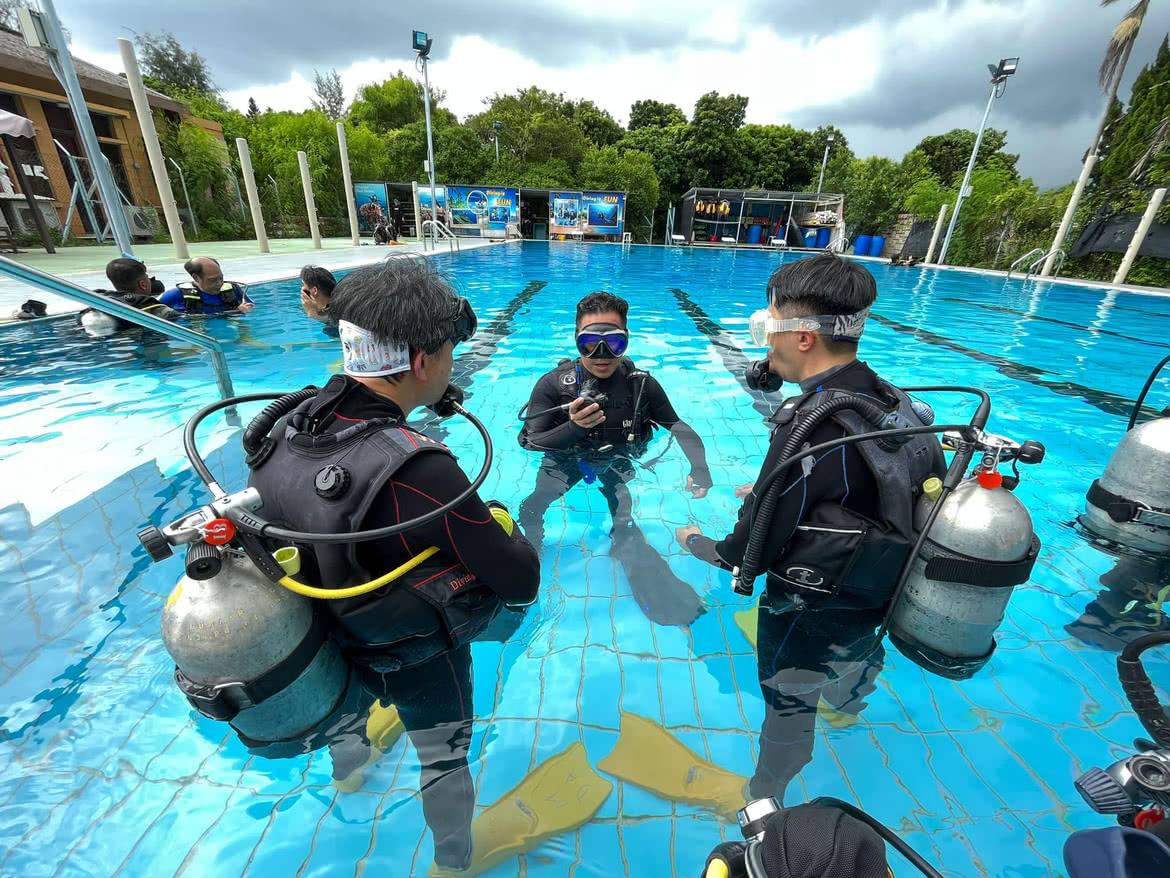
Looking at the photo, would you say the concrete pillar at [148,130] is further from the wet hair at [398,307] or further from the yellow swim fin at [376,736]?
the yellow swim fin at [376,736]

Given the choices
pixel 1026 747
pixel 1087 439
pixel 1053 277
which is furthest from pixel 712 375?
pixel 1053 277

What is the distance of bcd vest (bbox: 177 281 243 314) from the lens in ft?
23.7

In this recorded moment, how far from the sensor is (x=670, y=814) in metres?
1.98

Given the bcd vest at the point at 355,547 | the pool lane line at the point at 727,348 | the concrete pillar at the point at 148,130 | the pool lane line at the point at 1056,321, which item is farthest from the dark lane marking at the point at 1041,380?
the concrete pillar at the point at 148,130

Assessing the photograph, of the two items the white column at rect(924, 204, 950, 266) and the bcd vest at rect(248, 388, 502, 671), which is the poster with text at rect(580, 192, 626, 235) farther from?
the bcd vest at rect(248, 388, 502, 671)

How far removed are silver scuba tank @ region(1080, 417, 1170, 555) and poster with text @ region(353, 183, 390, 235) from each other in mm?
32946

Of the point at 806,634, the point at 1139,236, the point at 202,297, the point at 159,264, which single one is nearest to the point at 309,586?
the point at 806,634

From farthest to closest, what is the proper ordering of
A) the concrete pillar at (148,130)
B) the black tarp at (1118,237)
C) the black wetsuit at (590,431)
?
1. the black tarp at (1118,237)
2. the concrete pillar at (148,130)
3. the black wetsuit at (590,431)

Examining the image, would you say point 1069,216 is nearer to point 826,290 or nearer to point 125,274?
point 826,290

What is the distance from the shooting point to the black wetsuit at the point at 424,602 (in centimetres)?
140

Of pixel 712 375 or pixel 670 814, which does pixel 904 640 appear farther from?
pixel 712 375

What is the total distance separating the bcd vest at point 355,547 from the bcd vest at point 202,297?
24.5ft

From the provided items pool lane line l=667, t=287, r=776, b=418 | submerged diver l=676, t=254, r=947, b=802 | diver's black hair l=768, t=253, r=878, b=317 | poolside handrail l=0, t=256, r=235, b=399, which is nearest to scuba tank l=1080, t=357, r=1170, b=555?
submerged diver l=676, t=254, r=947, b=802

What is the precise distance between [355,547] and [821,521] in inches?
57.7
